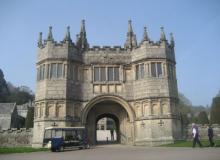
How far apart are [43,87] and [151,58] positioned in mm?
11358

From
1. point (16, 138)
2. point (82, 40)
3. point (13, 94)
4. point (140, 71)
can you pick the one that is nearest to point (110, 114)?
point (140, 71)

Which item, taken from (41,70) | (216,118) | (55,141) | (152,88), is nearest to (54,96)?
(41,70)

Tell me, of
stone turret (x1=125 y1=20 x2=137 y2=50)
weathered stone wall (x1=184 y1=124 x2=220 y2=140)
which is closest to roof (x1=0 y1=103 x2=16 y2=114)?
stone turret (x1=125 y1=20 x2=137 y2=50)

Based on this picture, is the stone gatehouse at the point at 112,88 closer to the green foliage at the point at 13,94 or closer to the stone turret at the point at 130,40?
the stone turret at the point at 130,40

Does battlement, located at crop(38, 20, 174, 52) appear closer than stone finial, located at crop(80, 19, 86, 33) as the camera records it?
Yes

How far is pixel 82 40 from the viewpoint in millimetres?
32031

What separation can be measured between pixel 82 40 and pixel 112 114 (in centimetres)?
944

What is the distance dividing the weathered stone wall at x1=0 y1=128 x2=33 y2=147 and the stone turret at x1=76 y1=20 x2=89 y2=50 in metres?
10.9

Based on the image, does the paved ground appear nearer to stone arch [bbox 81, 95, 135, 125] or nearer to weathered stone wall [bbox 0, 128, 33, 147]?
stone arch [bbox 81, 95, 135, 125]

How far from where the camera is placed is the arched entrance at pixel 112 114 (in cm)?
2778

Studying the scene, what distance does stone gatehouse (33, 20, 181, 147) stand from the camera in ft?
86.4

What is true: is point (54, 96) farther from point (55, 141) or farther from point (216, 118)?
point (216, 118)

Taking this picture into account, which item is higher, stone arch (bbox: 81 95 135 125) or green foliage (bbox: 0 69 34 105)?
green foliage (bbox: 0 69 34 105)

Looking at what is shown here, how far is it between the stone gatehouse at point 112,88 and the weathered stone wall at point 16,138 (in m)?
3.48
